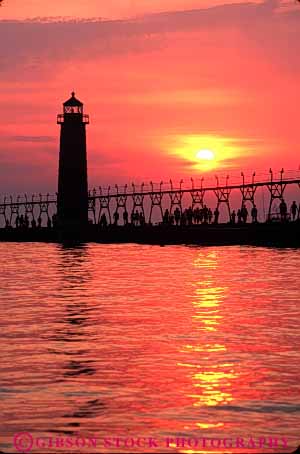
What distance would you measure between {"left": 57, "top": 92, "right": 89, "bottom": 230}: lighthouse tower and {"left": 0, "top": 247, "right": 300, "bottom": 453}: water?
5171 cm

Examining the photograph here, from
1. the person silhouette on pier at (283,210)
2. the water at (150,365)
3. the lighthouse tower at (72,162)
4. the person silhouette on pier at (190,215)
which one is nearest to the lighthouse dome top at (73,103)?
the lighthouse tower at (72,162)

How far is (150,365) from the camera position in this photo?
717 inches

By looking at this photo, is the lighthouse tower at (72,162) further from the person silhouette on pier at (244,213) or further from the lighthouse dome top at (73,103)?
the person silhouette on pier at (244,213)

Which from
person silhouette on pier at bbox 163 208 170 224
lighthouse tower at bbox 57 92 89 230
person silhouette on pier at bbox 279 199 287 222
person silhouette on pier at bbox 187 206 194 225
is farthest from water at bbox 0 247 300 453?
person silhouette on pier at bbox 163 208 170 224

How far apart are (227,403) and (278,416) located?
111 centimetres

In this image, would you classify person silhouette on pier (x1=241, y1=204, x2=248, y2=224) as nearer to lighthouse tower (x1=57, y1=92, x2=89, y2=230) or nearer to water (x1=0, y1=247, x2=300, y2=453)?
lighthouse tower (x1=57, y1=92, x2=89, y2=230)

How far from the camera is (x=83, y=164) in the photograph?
89438mm

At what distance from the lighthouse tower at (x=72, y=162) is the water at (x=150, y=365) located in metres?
51.7

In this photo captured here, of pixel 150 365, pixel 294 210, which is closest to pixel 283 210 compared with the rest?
pixel 294 210

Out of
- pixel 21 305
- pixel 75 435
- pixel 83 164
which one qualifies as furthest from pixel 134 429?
pixel 83 164

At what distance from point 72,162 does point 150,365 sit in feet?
235

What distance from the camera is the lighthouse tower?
3504 inches

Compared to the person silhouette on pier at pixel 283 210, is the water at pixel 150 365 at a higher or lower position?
lower

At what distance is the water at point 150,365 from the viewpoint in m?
13.2
